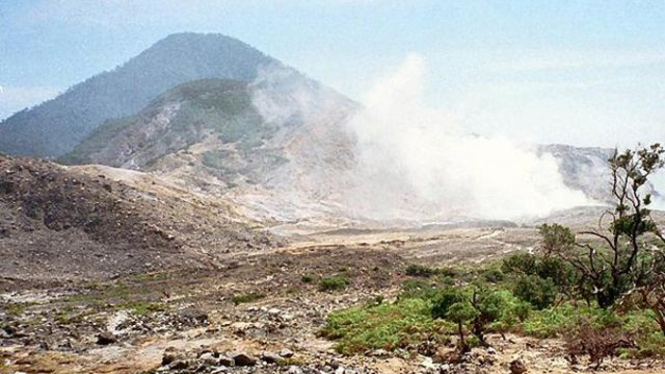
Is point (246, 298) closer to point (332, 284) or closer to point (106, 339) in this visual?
point (332, 284)

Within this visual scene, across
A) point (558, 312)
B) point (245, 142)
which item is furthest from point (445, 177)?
point (558, 312)

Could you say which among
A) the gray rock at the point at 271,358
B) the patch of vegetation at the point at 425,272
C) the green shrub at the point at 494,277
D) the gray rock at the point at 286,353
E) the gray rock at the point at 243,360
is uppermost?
the gray rock at the point at 243,360

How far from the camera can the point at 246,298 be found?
1220 inches

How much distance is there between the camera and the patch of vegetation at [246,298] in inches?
1206

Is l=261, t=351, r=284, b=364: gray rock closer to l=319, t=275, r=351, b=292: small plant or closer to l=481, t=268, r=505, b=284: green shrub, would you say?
l=319, t=275, r=351, b=292: small plant

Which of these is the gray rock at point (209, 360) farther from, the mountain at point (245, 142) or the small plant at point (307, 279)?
the mountain at point (245, 142)

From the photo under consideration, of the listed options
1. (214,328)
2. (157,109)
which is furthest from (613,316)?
(157,109)

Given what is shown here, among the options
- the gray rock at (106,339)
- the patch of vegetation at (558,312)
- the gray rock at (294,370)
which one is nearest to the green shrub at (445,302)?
the patch of vegetation at (558,312)

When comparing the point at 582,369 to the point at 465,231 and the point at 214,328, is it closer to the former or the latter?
the point at 214,328

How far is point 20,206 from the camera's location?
54.5 meters

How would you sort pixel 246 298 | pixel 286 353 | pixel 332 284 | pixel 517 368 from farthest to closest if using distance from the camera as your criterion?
1. pixel 332 284
2. pixel 246 298
3. pixel 286 353
4. pixel 517 368

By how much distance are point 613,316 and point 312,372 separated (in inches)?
390

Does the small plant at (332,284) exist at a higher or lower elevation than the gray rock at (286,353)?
lower

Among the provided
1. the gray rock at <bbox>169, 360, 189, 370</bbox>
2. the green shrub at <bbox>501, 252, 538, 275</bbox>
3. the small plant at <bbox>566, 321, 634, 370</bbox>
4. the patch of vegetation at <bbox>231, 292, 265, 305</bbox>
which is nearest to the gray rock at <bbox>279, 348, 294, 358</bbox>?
the gray rock at <bbox>169, 360, 189, 370</bbox>
